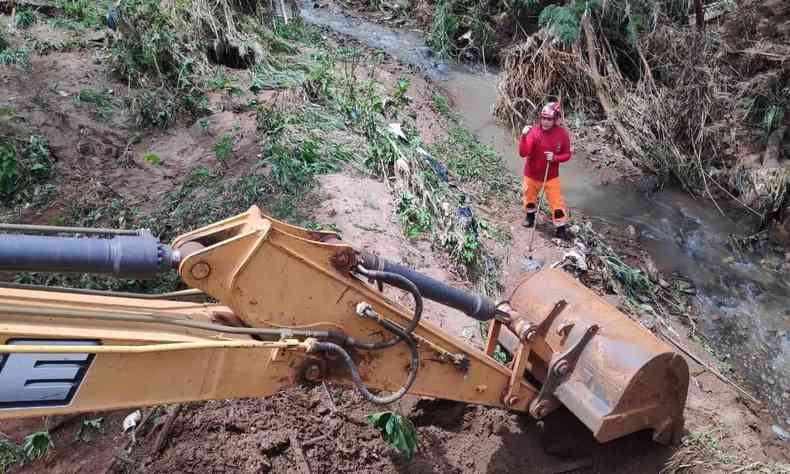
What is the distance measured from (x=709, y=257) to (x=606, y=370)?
500 centimetres

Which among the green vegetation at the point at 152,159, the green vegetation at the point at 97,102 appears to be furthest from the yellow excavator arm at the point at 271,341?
the green vegetation at the point at 97,102

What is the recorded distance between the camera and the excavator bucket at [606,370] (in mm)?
3549

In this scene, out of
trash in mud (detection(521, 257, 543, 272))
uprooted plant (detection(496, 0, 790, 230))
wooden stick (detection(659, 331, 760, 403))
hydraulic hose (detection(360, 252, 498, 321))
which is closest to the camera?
hydraulic hose (detection(360, 252, 498, 321))

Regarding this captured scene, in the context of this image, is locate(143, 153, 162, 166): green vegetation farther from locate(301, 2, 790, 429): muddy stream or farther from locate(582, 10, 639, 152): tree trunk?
locate(582, 10, 639, 152): tree trunk

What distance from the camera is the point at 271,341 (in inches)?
106

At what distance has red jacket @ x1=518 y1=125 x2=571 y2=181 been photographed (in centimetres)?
724

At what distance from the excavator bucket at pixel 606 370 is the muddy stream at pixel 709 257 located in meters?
2.56

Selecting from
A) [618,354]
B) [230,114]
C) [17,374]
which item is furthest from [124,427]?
[230,114]

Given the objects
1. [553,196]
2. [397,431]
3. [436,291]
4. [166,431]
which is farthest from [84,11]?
[436,291]

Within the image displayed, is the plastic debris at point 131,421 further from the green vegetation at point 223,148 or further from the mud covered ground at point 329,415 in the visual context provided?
the green vegetation at point 223,148

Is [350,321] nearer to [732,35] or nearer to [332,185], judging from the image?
[332,185]

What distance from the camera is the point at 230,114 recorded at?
319 inches

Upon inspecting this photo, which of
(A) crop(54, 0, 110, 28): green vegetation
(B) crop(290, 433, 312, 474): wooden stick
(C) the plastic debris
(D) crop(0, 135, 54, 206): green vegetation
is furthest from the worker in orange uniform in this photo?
(A) crop(54, 0, 110, 28): green vegetation

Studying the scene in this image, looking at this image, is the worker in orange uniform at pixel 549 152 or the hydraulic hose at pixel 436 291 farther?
the worker in orange uniform at pixel 549 152
